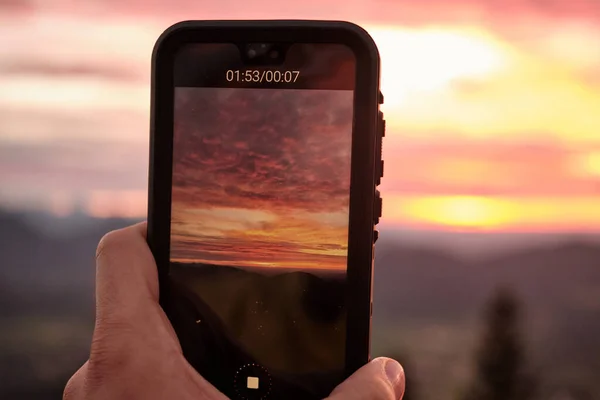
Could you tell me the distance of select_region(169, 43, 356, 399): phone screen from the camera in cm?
276

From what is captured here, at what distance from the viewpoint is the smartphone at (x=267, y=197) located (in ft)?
9.03

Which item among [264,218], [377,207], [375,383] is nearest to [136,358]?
[264,218]

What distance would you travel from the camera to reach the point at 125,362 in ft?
8.48

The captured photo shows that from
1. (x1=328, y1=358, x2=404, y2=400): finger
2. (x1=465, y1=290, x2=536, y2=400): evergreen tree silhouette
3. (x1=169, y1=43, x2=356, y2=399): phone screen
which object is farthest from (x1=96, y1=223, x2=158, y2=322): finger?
(x1=465, y1=290, x2=536, y2=400): evergreen tree silhouette

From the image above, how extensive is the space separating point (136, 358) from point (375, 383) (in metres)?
0.75

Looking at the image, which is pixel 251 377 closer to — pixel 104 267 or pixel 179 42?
pixel 104 267

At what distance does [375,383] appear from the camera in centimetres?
260

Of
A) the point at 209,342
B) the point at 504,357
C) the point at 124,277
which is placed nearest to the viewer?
the point at 124,277

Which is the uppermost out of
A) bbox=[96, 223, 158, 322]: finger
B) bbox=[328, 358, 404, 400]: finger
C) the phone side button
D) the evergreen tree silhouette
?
the phone side button

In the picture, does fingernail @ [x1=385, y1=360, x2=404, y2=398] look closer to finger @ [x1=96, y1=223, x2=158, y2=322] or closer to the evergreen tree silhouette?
finger @ [x1=96, y1=223, x2=158, y2=322]

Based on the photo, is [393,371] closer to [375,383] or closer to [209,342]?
[375,383]

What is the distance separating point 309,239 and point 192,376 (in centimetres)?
59

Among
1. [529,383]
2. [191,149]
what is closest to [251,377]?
[191,149]

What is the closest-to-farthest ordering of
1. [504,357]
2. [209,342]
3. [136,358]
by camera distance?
[136,358] → [209,342] → [504,357]
